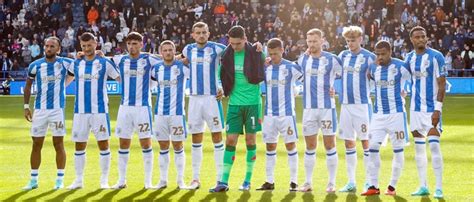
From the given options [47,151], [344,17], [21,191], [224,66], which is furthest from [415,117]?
[344,17]

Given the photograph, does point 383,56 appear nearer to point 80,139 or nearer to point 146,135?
point 146,135

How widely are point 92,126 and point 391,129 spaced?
417 centimetres

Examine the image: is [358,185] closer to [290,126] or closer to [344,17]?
[290,126]

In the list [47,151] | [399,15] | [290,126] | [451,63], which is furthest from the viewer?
[399,15]

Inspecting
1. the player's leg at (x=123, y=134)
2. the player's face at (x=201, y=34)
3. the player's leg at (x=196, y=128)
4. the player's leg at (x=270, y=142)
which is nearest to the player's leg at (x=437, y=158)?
the player's leg at (x=270, y=142)

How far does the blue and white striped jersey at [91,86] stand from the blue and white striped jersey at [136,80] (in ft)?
0.94

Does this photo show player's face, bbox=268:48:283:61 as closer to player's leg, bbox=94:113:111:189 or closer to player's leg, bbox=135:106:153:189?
player's leg, bbox=135:106:153:189

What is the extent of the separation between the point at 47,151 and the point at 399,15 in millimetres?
21926

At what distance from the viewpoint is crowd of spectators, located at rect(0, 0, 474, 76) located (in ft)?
115

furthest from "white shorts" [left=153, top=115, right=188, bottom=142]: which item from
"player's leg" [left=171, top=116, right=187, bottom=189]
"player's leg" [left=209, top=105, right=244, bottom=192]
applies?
"player's leg" [left=209, top=105, right=244, bottom=192]

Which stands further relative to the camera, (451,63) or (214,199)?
(451,63)

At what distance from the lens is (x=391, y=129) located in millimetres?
12016

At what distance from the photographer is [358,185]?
1345 centimetres

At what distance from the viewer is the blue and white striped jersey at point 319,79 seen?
12.6 metres
